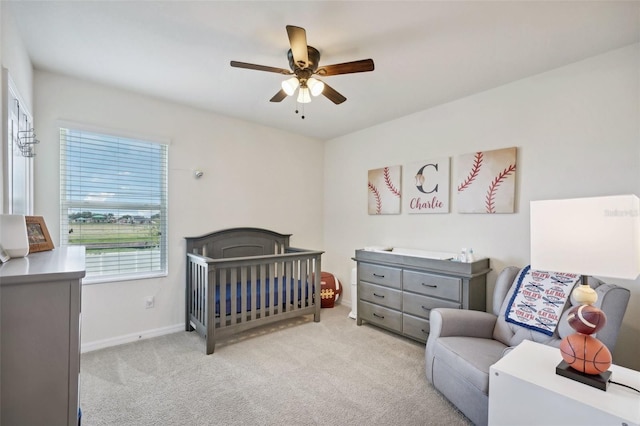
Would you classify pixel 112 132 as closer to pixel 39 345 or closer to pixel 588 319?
pixel 39 345

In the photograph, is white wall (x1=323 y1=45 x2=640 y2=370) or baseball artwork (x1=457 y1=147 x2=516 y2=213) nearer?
white wall (x1=323 y1=45 x2=640 y2=370)

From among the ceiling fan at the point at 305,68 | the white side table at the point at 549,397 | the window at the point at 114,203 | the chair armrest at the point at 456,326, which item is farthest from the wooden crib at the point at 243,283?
the white side table at the point at 549,397

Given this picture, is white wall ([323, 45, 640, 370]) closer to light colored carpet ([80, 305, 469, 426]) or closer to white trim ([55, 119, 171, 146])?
light colored carpet ([80, 305, 469, 426])

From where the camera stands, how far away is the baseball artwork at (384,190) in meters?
3.59

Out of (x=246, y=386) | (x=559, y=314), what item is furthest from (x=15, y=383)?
(x=559, y=314)

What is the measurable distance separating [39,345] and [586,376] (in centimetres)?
219

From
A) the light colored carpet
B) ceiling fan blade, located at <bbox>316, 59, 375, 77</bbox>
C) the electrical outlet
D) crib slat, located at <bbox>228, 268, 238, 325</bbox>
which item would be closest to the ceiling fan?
ceiling fan blade, located at <bbox>316, 59, 375, 77</bbox>

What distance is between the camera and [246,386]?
2.17 metres

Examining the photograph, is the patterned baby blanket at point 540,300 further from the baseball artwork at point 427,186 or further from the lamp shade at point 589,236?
the baseball artwork at point 427,186

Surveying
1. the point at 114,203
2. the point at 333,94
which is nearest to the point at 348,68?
the point at 333,94

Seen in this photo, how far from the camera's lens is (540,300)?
6.75 feet

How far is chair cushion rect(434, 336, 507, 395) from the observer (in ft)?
5.62

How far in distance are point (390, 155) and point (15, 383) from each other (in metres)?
3.59

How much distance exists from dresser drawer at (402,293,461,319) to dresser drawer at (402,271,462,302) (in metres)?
0.05
